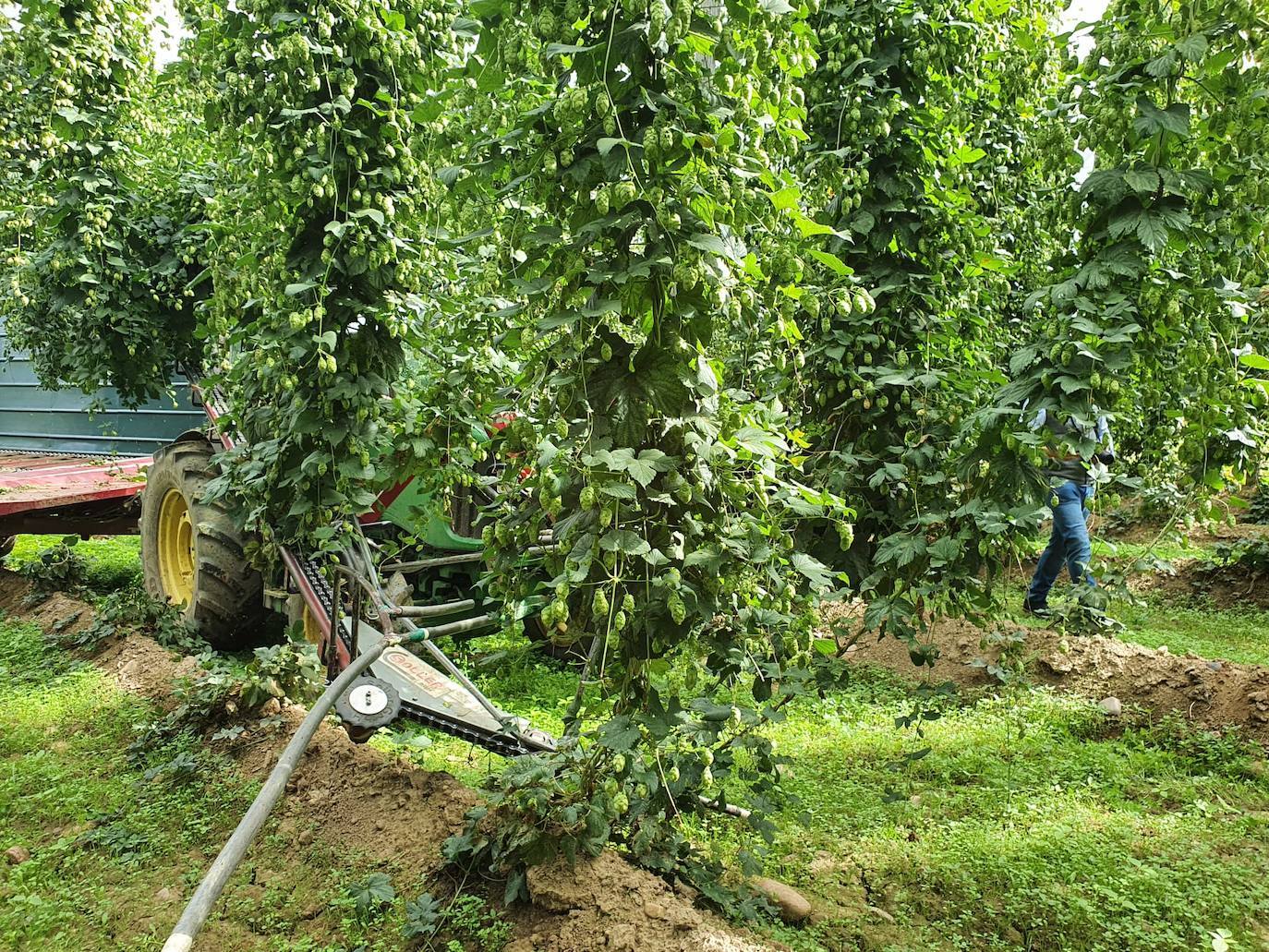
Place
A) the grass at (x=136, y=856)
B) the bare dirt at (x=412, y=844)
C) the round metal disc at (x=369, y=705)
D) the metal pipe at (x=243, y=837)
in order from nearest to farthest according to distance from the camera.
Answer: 1. the metal pipe at (x=243, y=837)
2. the bare dirt at (x=412, y=844)
3. the grass at (x=136, y=856)
4. the round metal disc at (x=369, y=705)

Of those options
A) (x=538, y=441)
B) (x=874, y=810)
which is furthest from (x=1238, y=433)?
(x=538, y=441)

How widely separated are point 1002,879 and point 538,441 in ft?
7.17

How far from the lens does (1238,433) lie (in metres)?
2.89

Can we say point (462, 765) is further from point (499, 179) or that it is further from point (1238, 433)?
point (1238, 433)

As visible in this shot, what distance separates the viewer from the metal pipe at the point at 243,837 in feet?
5.31

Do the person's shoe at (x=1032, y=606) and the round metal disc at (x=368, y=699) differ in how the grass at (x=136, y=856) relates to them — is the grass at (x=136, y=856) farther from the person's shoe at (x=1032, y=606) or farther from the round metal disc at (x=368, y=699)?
the person's shoe at (x=1032, y=606)

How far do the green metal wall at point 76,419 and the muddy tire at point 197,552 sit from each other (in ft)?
13.9

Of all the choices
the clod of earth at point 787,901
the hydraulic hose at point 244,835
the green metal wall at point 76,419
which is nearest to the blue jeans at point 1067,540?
the clod of earth at point 787,901

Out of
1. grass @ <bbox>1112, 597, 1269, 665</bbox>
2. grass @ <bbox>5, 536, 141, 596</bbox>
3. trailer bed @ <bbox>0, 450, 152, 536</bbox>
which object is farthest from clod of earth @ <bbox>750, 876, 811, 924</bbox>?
grass @ <bbox>5, 536, 141, 596</bbox>

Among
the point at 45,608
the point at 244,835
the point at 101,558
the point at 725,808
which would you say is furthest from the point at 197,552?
the point at 101,558

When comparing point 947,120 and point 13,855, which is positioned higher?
point 947,120

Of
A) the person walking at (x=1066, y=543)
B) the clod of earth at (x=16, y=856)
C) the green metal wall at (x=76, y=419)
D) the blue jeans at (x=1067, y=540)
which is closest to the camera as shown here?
the clod of earth at (x=16, y=856)

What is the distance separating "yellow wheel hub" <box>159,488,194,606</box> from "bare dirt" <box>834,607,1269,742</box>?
4219 millimetres

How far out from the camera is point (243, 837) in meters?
1.91
